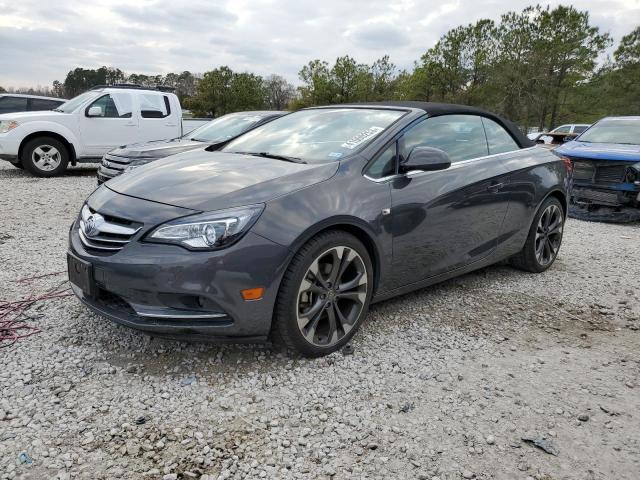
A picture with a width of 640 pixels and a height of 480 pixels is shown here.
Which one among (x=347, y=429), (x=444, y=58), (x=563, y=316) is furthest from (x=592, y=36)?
(x=347, y=429)

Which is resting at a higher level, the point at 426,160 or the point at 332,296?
the point at 426,160

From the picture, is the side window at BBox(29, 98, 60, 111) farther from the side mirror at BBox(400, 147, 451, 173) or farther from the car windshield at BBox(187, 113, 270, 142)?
the side mirror at BBox(400, 147, 451, 173)

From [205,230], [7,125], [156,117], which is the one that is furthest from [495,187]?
[7,125]

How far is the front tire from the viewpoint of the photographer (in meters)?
2.85

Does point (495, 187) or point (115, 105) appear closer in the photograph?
point (495, 187)

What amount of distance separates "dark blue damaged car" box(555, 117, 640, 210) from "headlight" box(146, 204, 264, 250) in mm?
6158

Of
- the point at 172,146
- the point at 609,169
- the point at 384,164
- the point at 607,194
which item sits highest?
the point at 384,164

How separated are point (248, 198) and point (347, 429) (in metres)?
1.27

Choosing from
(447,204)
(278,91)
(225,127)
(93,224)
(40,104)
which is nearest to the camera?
(93,224)

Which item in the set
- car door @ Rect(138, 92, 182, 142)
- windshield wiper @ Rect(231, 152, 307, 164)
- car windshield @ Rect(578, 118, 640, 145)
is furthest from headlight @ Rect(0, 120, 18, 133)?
car windshield @ Rect(578, 118, 640, 145)

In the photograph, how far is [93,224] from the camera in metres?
2.94

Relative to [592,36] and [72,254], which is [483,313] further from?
[592,36]

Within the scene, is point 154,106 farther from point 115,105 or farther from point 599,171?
point 599,171

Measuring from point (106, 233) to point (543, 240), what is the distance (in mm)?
3862
